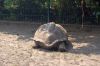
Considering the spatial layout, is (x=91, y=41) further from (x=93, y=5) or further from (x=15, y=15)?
(x=15, y=15)

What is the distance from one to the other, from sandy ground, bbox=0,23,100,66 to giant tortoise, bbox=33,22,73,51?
0.21 metres

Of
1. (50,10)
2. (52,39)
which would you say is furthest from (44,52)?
(50,10)

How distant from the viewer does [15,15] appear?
1333 cm

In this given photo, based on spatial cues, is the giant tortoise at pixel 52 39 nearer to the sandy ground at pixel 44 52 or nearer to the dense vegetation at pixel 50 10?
the sandy ground at pixel 44 52

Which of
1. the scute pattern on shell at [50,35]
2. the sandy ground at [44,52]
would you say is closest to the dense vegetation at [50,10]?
the sandy ground at [44,52]

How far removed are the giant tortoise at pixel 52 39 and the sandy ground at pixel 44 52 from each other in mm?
209

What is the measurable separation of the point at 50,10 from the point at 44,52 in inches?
183

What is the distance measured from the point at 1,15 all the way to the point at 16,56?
18.4 feet

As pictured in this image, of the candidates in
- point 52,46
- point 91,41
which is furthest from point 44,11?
point 52,46

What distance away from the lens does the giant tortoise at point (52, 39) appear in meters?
8.77

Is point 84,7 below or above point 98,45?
above

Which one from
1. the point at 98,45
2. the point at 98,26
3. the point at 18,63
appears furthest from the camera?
the point at 98,26

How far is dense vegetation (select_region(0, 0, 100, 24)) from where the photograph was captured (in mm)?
12668

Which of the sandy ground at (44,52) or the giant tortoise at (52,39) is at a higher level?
the giant tortoise at (52,39)
